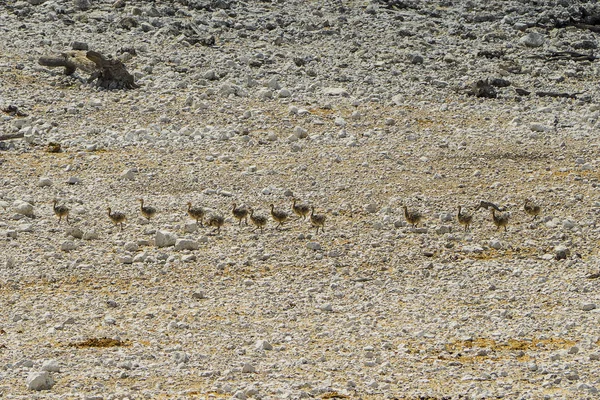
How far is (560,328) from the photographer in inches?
541

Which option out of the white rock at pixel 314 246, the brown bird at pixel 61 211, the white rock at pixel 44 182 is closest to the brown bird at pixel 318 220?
the white rock at pixel 314 246

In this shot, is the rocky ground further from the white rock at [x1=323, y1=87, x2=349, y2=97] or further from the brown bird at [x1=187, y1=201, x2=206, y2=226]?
the brown bird at [x1=187, y1=201, x2=206, y2=226]

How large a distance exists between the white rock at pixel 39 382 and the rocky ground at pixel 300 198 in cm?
3

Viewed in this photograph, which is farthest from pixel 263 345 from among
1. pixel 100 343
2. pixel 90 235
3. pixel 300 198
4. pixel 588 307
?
pixel 300 198

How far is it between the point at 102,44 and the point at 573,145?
453 inches

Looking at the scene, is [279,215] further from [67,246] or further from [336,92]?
[336,92]

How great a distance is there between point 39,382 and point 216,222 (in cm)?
581

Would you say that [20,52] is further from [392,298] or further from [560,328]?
[560,328]

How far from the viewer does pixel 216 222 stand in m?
17.2

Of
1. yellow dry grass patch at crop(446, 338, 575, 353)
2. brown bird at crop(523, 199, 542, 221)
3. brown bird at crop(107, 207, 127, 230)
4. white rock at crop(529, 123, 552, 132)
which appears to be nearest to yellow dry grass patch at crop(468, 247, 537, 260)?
brown bird at crop(523, 199, 542, 221)

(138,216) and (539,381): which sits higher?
(539,381)

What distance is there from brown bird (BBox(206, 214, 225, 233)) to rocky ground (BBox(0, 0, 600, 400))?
27 centimetres

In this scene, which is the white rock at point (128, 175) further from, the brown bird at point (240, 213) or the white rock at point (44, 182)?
the brown bird at point (240, 213)

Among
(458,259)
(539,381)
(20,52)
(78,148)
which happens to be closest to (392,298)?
(458,259)
